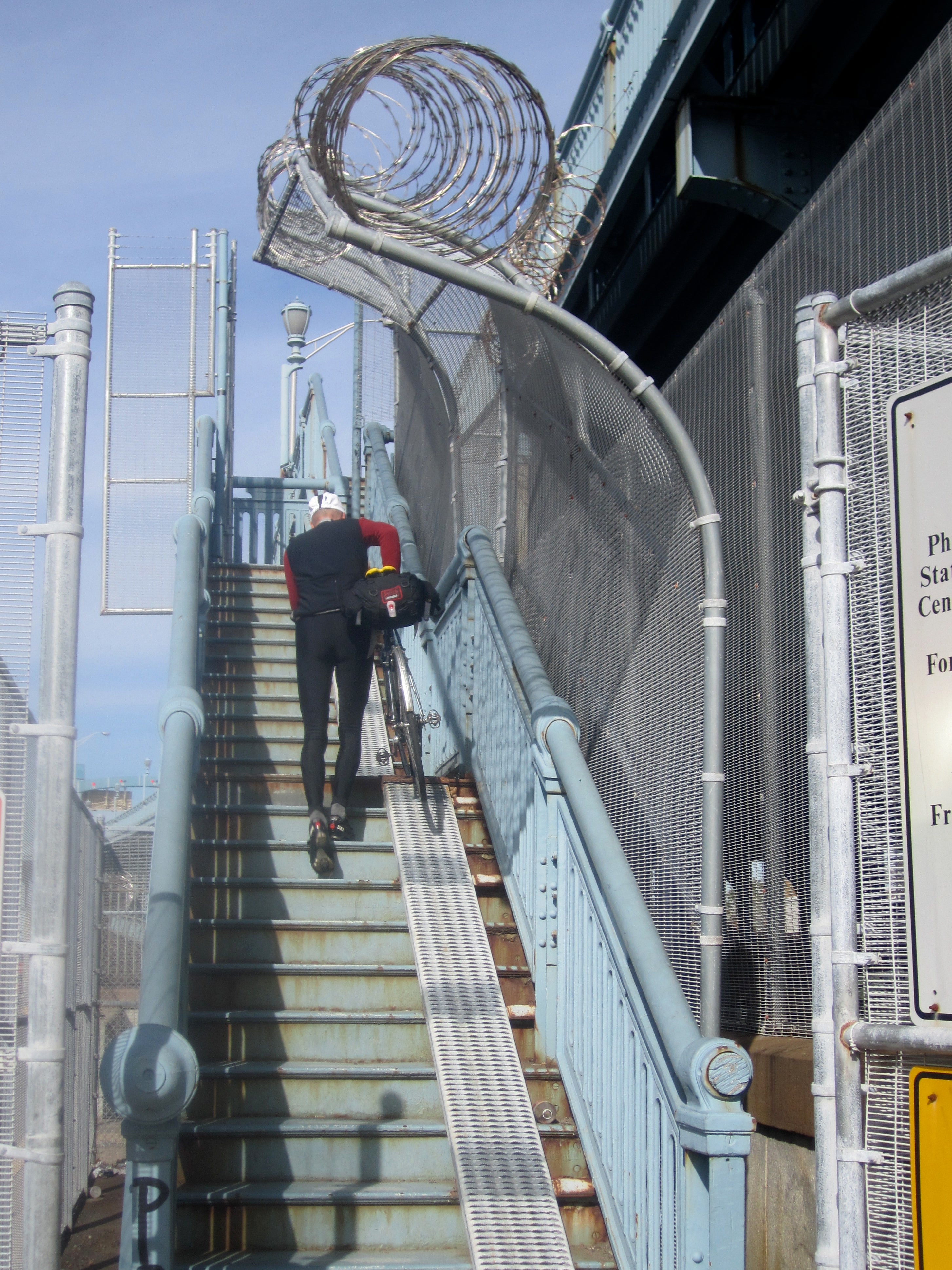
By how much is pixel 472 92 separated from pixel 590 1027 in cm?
392

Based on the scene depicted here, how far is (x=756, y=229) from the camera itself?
8672 mm

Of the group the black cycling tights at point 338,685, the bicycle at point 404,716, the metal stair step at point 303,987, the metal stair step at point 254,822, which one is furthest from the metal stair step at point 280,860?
the metal stair step at point 303,987

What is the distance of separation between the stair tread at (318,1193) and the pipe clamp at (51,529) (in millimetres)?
2538

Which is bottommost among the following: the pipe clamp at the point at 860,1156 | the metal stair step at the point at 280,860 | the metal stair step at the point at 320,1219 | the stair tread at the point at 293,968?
the metal stair step at the point at 320,1219

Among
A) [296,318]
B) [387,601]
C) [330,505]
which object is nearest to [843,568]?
[387,601]

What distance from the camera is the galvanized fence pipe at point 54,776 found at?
7.30 feet

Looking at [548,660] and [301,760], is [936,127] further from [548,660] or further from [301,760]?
[301,760]

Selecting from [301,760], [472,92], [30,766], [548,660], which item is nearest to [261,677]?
[301,760]

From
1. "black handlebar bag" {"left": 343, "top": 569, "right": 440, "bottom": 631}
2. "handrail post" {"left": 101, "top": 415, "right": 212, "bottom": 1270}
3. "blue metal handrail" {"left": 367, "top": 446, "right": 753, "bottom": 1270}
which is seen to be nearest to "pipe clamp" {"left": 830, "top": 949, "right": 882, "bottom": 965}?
"blue metal handrail" {"left": 367, "top": 446, "right": 753, "bottom": 1270}

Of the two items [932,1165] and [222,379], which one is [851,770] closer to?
[932,1165]

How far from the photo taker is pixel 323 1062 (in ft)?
15.5

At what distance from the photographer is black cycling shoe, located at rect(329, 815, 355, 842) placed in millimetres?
5809

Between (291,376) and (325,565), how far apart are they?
13517mm

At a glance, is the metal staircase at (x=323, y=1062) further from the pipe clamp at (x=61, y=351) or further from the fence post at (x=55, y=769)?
the pipe clamp at (x=61, y=351)
